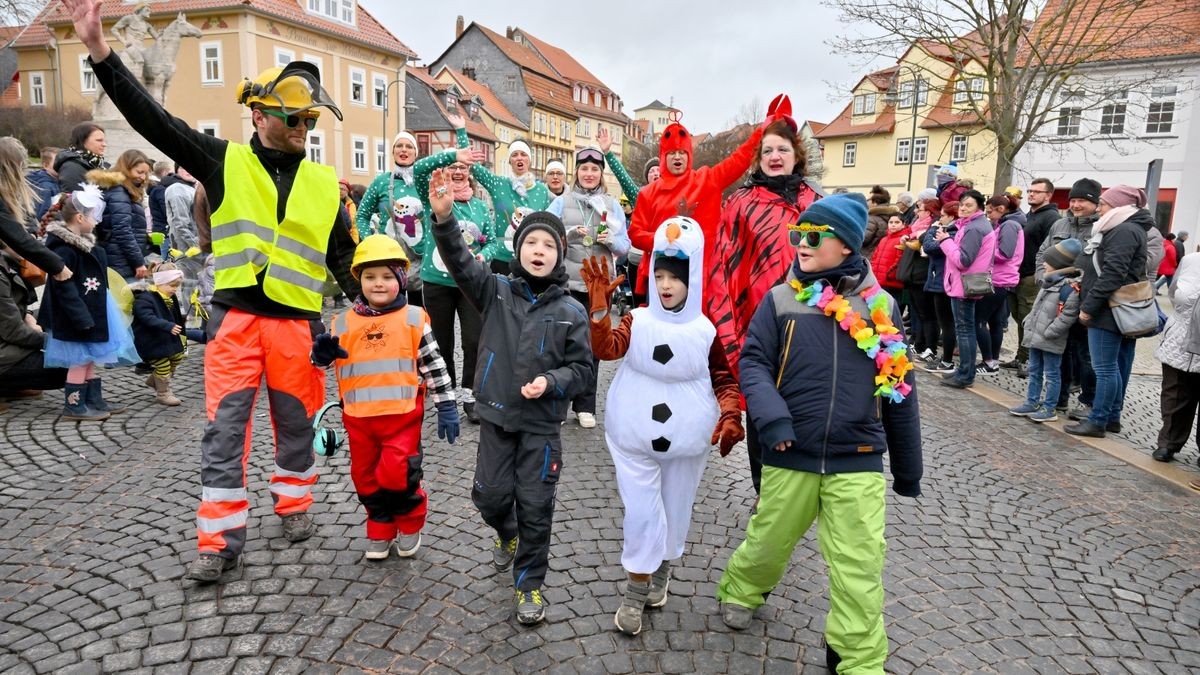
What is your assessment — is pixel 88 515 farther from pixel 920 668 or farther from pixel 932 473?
pixel 932 473

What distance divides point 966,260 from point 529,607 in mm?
6670

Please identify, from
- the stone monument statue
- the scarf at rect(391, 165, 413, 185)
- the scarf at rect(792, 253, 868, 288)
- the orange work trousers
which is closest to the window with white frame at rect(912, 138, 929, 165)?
the stone monument statue

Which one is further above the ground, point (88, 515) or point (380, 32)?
point (380, 32)

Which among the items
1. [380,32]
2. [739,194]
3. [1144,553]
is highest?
[380,32]

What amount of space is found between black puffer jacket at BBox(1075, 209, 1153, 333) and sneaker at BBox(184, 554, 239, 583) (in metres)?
6.62

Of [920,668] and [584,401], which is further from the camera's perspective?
[584,401]

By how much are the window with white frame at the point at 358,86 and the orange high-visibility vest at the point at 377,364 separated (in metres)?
36.9

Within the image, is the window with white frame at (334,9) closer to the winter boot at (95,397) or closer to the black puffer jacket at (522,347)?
the winter boot at (95,397)

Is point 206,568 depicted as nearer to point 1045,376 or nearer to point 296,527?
point 296,527

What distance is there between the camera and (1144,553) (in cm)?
420

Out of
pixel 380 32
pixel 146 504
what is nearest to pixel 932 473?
pixel 146 504

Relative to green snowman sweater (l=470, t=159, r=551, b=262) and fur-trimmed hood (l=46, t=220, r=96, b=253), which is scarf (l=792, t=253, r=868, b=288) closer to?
green snowman sweater (l=470, t=159, r=551, b=262)

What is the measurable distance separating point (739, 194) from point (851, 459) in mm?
2027

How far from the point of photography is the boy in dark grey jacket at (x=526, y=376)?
3211mm
